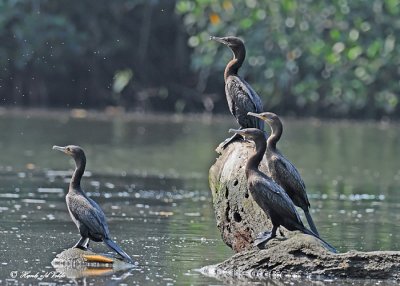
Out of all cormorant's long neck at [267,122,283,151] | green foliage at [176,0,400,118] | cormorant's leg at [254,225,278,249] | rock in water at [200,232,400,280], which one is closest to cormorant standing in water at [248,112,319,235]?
cormorant's long neck at [267,122,283,151]

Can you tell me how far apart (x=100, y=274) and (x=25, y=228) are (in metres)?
3.17

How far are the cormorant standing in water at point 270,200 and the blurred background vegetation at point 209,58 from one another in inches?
1021

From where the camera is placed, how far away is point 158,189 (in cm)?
1989

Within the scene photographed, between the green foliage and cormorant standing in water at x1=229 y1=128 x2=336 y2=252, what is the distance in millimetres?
26067

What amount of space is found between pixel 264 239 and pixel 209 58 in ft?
88.7

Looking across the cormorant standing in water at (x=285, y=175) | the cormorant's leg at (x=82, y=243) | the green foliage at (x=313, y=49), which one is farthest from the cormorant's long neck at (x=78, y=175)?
the green foliage at (x=313, y=49)

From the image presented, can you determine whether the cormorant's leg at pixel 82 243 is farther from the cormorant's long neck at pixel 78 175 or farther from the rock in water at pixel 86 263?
the cormorant's long neck at pixel 78 175

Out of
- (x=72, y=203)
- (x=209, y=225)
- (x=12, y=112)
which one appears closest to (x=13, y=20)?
(x=12, y=112)

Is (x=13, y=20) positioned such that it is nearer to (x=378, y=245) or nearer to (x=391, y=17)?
(x=391, y=17)

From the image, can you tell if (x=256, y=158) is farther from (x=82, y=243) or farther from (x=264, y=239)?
(x=82, y=243)

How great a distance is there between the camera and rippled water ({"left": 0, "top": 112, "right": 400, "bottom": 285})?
43.0ft

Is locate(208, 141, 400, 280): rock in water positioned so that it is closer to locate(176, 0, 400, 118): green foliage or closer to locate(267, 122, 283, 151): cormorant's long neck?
locate(267, 122, 283, 151): cormorant's long neck

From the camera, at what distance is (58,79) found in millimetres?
41219

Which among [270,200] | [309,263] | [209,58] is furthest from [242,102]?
[209,58]
